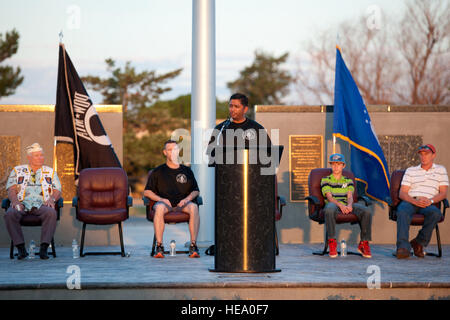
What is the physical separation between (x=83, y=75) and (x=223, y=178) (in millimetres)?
26751

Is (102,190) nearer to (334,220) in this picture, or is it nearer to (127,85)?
(334,220)

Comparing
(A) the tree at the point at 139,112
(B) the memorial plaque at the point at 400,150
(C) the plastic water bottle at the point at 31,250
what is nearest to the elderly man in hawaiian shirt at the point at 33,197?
(C) the plastic water bottle at the point at 31,250

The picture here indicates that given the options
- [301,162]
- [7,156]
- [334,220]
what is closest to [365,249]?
Answer: [334,220]

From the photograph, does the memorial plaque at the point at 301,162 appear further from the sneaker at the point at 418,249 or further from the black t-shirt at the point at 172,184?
the sneaker at the point at 418,249

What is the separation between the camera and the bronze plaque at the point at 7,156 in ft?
30.0

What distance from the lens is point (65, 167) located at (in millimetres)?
9250

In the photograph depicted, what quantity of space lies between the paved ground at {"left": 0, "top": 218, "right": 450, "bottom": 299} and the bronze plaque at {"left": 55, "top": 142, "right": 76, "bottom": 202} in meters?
1.14

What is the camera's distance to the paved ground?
5.48m

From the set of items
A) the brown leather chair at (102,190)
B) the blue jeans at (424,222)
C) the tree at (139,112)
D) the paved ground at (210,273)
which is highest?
the tree at (139,112)

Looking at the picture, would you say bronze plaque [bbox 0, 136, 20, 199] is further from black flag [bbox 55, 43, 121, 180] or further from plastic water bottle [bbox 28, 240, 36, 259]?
plastic water bottle [bbox 28, 240, 36, 259]

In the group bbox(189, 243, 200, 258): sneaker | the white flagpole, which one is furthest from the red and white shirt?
bbox(189, 243, 200, 258): sneaker

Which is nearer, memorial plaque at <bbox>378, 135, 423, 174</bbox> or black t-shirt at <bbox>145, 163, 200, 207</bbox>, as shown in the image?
black t-shirt at <bbox>145, 163, 200, 207</bbox>

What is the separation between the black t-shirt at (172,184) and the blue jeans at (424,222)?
227 centimetres
